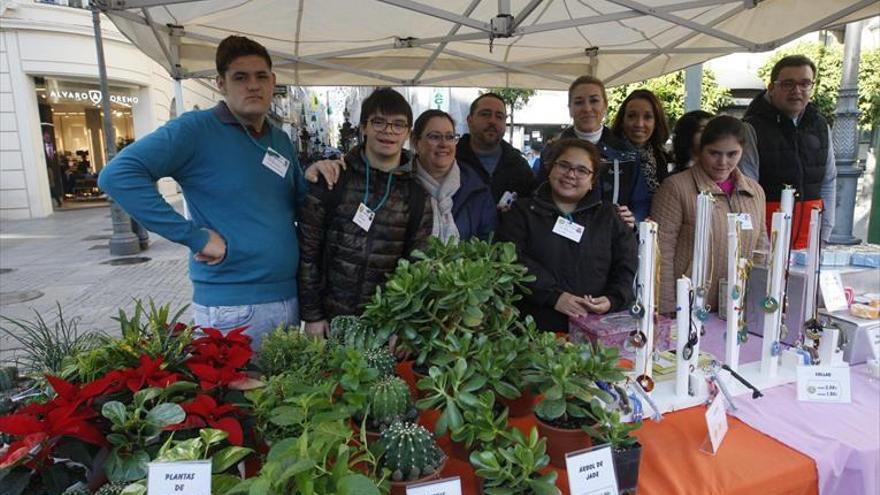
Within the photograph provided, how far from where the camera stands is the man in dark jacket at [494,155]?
2.78 meters

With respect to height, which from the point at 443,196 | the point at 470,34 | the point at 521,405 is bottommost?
the point at 521,405

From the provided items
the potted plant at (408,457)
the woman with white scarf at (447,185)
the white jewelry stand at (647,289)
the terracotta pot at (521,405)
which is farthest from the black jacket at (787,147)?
the potted plant at (408,457)

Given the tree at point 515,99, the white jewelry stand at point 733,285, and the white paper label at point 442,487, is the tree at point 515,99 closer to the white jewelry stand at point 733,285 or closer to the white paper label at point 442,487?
the white jewelry stand at point 733,285

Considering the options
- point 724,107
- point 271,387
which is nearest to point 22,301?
point 271,387

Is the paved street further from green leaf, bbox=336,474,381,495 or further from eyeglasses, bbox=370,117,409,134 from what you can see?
green leaf, bbox=336,474,381,495

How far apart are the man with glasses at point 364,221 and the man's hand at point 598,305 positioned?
26.0 inches

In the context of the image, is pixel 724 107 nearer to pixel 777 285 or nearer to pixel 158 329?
pixel 777 285

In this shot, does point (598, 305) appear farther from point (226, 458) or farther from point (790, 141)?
point (790, 141)

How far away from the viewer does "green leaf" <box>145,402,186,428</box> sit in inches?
37.3

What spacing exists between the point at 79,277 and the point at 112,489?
276 inches

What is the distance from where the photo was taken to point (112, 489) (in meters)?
0.86

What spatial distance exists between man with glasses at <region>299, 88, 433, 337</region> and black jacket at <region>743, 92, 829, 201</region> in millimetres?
1943

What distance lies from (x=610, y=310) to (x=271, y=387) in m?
1.27

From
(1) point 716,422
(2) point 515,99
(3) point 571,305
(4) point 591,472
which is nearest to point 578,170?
(3) point 571,305
